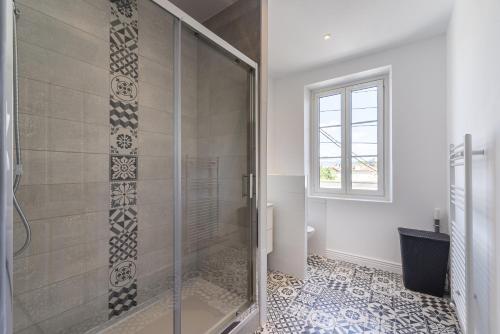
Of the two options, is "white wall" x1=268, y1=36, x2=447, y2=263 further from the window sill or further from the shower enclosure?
the shower enclosure

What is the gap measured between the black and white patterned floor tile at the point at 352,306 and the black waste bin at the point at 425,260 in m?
0.09

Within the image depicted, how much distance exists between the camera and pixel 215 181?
1.98 metres

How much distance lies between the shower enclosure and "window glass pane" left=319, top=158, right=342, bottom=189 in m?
1.65

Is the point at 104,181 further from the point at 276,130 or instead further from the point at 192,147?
the point at 276,130

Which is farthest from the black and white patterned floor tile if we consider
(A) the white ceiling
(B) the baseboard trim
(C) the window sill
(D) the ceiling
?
(D) the ceiling

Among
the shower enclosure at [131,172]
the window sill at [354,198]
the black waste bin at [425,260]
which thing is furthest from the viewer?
the window sill at [354,198]

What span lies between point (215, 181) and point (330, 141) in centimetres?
184

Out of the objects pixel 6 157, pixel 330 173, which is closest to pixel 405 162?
pixel 330 173

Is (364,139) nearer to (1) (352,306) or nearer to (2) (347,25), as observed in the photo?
(2) (347,25)

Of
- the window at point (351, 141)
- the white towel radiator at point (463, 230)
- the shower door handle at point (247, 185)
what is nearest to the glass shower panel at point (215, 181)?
the shower door handle at point (247, 185)

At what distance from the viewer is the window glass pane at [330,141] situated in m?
3.05

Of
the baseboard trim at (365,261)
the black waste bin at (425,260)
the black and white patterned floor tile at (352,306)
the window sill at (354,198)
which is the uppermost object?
the window sill at (354,198)

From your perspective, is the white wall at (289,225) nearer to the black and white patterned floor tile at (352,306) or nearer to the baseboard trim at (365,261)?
the black and white patterned floor tile at (352,306)

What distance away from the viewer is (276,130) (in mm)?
3398
